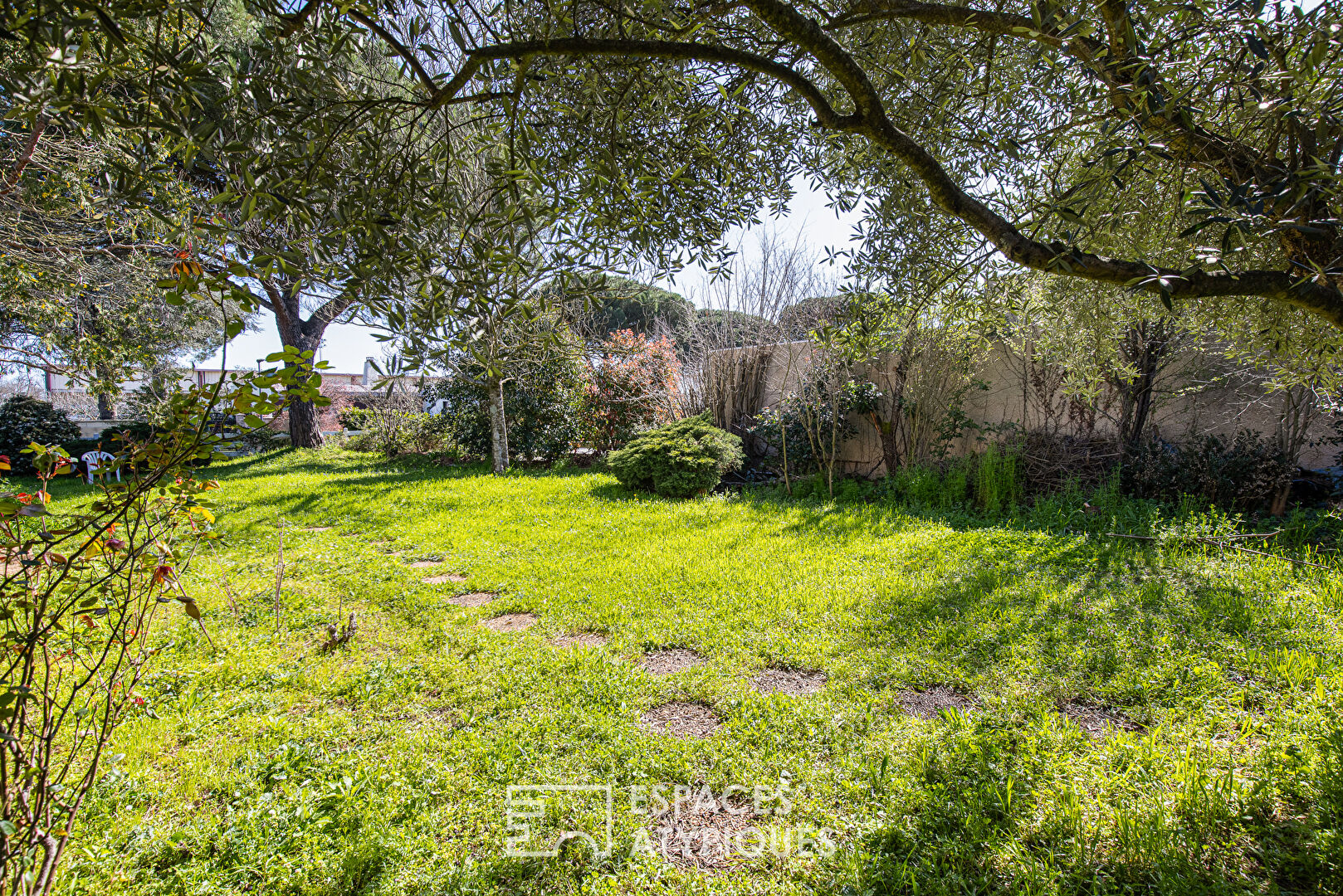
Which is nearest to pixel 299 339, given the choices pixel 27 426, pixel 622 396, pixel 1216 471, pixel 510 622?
pixel 27 426

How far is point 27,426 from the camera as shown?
13.8 m

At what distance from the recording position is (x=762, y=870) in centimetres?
207

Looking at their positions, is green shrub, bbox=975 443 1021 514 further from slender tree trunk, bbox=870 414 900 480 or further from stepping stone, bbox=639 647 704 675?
stepping stone, bbox=639 647 704 675

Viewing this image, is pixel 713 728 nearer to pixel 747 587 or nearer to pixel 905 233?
pixel 747 587

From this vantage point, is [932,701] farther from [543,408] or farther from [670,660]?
[543,408]

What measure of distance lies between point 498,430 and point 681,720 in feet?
28.8

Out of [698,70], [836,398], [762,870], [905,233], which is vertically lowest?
[762,870]

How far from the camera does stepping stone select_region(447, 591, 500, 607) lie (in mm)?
4583

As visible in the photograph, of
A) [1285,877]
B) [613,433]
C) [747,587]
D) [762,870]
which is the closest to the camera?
[1285,877]

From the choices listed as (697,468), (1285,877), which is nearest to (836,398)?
(697,468)

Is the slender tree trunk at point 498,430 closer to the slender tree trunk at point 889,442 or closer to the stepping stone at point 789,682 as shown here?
the slender tree trunk at point 889,442

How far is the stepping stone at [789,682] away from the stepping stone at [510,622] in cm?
170

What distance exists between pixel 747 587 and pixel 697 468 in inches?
145

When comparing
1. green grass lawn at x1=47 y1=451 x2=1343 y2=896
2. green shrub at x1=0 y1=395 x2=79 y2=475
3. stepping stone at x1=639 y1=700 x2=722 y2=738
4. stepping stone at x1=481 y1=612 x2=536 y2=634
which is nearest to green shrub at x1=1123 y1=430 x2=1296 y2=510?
green grass lawn at x1=47 y1=451 x2=1343 y2=896
